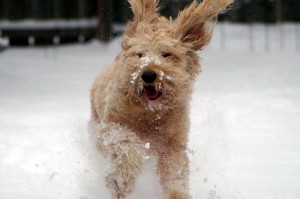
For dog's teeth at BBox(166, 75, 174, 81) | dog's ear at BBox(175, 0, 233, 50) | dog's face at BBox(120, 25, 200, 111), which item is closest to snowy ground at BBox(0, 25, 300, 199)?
dog's face at BBox(120, 25, 200, 111)

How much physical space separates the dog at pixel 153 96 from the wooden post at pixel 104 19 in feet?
39.5

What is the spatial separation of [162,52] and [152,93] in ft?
1.20

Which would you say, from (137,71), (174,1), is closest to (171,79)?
(137,71)

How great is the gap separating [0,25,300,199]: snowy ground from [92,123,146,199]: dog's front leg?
0.40 metres

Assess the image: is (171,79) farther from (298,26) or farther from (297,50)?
(298,26)

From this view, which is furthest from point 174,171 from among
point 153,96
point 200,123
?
point 200,123

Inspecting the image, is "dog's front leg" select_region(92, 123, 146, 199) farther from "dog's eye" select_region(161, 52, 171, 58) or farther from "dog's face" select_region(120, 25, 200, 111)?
"dog's eye" select_region(161, 52, 171, 58)

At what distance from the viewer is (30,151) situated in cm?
723

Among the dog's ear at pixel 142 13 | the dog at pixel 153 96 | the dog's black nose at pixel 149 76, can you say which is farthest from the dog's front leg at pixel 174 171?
the dog's ear at pixel 142 13

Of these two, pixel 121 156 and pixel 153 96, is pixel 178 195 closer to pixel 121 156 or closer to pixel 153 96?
pixel 121 156

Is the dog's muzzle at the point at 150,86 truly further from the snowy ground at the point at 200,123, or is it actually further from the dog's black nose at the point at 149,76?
the snowy ground at the point at 200,123

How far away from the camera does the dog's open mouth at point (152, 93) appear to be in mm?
4404

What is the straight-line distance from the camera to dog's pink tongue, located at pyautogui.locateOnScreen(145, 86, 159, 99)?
441 centimetres

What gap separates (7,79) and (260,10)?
768 centimetres
